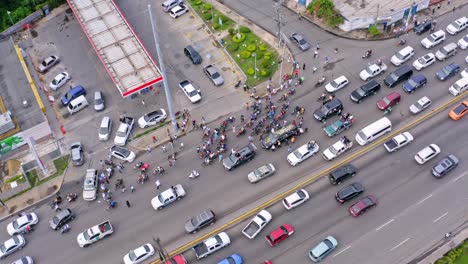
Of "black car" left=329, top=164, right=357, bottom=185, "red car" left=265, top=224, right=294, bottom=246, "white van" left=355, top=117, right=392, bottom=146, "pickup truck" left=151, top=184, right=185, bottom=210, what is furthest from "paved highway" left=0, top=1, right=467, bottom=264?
"white van" left=355, top=117, right=392, bottom=146

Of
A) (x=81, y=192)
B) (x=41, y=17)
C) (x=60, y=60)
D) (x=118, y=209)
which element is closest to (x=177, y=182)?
(x=118, y=209)

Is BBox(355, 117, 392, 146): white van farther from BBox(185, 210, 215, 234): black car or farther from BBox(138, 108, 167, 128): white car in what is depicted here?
BBox(138, 108, 167, 128): white car

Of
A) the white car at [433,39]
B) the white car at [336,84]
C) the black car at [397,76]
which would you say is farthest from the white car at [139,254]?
the white car at [433,39]

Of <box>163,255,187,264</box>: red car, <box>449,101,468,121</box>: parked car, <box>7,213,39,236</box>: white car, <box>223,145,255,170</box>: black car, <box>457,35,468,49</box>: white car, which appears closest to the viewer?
<box>163,255,187,264</box>: red car

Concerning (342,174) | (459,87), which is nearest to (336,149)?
(342,174)

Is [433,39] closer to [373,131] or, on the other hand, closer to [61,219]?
[373,131]

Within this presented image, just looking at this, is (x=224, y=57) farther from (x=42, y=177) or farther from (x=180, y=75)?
(x=42, y=177)
